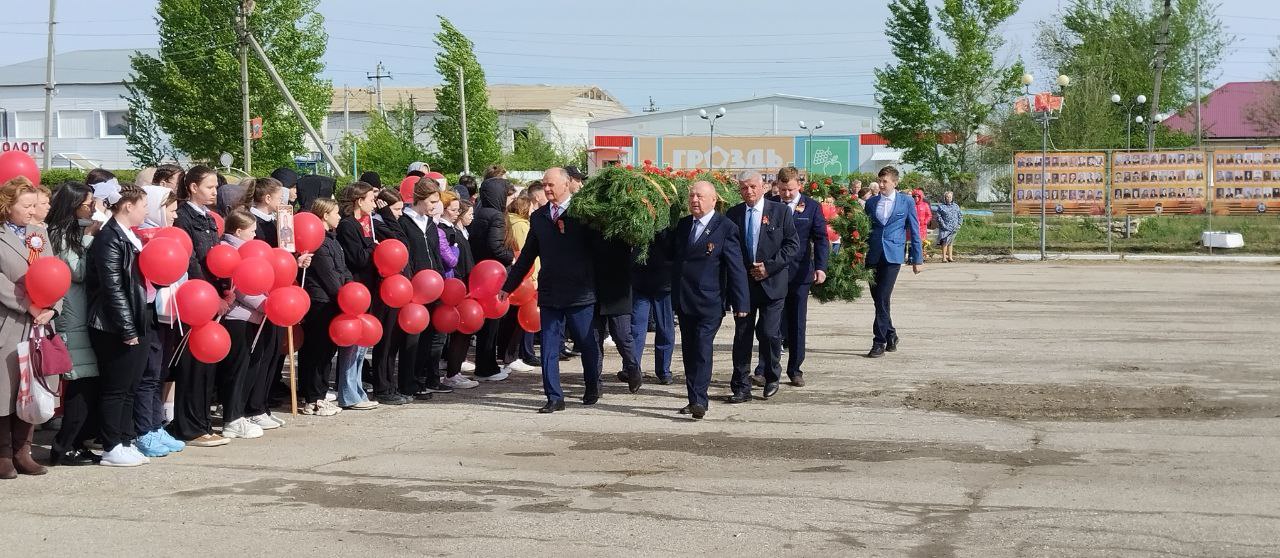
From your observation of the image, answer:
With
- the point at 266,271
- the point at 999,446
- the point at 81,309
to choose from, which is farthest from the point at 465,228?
the point at 999,446

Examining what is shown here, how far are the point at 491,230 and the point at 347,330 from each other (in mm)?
2546

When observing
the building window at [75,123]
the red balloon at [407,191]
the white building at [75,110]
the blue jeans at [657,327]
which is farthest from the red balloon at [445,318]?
the building window at [75,123]

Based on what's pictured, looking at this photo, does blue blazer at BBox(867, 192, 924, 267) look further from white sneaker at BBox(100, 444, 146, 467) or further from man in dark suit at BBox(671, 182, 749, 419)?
white sneaker at BBox(100, 444, 146, 467)

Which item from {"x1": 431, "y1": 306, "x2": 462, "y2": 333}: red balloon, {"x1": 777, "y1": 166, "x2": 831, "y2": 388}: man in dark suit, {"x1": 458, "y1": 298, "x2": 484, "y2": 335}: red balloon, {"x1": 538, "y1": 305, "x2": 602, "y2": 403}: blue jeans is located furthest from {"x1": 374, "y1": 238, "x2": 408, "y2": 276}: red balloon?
{"x1": 777, "y1": 166, "x2": 831, "y2": 388}: man in dark suit

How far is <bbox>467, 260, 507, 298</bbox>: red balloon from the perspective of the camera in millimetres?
11352

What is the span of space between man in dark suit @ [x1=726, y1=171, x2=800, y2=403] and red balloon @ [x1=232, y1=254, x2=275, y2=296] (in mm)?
3736

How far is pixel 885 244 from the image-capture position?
1346cm

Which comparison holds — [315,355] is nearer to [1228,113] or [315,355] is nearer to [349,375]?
[349,375]

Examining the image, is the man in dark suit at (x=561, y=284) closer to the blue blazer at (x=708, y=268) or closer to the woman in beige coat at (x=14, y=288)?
the blue blazer at (x=708, y=268)

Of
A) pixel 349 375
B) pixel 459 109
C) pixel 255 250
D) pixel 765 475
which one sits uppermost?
pixel 459 109

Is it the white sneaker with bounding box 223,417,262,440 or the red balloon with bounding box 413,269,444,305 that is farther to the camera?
the red balloon with bounding box 413,269,444,305

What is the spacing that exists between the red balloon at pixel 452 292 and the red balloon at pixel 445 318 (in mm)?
54

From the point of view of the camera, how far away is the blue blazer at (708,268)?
10125 millimetres

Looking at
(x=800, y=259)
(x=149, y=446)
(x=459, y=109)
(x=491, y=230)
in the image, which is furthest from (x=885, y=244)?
(x=459, y=109)
